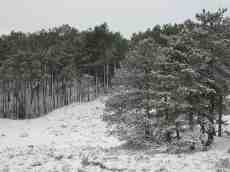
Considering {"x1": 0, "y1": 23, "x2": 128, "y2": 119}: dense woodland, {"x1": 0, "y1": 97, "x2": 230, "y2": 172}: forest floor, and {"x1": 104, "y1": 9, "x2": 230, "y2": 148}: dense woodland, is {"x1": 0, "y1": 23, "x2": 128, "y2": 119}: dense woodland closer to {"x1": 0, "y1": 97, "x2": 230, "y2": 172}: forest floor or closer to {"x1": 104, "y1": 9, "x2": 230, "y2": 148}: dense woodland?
{"x1": 0, "y1": 97, "x2": 230, "y2": 172}: forest floor

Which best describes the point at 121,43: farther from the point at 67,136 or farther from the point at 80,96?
the point at 67,136

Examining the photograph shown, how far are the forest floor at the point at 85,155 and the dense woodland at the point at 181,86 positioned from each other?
1116 mm

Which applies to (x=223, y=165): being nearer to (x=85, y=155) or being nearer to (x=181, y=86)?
(x=181, y=86)

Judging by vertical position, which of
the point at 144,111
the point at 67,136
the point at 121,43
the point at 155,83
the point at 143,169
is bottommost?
the point at 67,136

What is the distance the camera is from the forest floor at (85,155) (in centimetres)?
995

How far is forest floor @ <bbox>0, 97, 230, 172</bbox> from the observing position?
32.6 ft

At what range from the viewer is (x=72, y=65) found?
3425 centimetres

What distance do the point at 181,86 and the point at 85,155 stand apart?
476cm

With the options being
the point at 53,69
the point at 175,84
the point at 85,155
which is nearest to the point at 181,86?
the point at 175,84

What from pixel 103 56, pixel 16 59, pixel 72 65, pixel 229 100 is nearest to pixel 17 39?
pixel 16 59

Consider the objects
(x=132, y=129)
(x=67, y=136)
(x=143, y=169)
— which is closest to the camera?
(x=143, y=169)

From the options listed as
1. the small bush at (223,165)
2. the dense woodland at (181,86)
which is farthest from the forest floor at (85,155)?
the dense woodland at (181,86)

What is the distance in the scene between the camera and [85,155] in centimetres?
1327

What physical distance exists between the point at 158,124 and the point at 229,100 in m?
3.40
